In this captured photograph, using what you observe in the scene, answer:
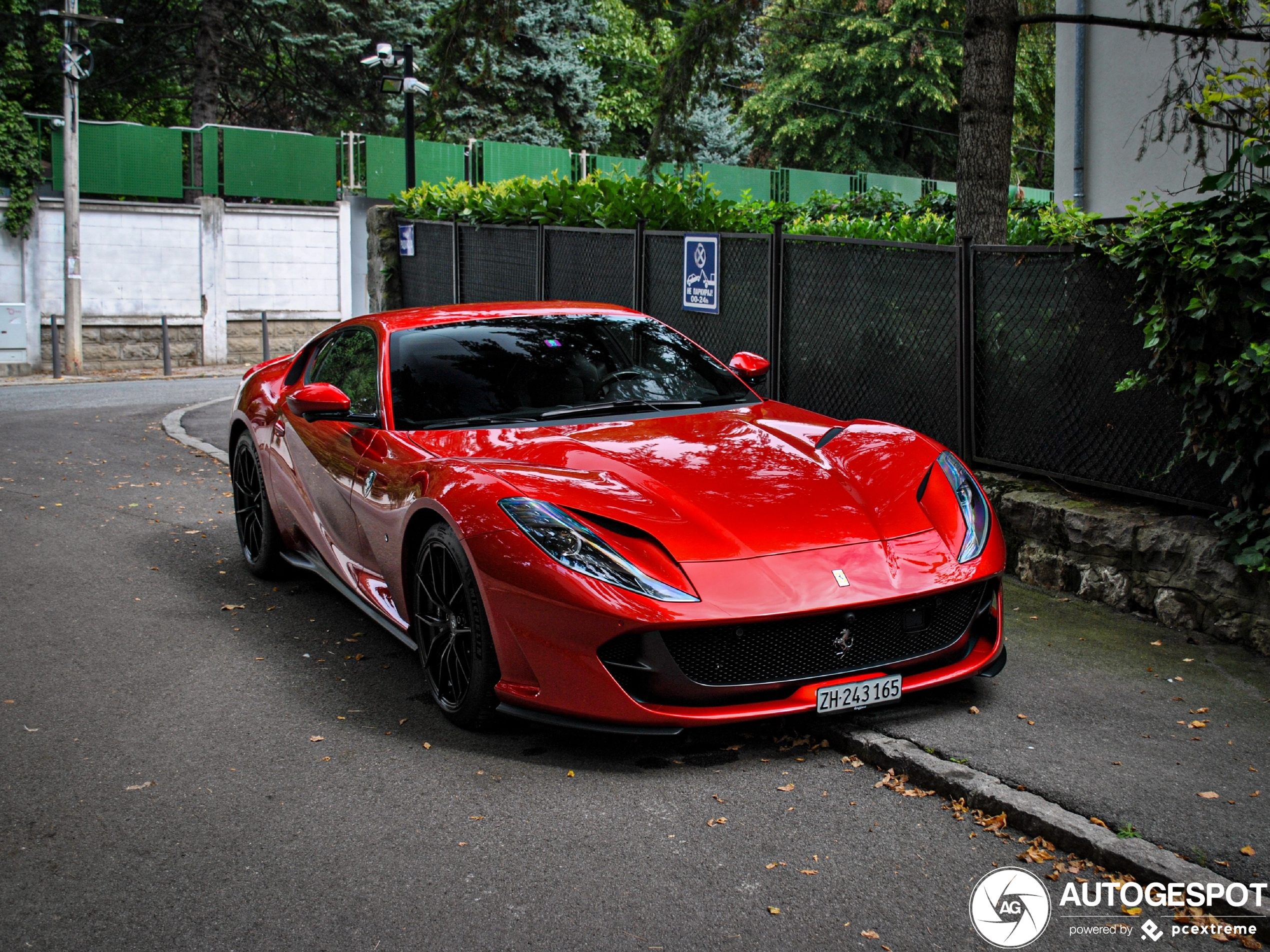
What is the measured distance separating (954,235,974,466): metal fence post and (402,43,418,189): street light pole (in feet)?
46.1

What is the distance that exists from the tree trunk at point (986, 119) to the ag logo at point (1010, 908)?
564cm

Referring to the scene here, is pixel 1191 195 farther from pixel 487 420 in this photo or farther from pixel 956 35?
pixel 956 35

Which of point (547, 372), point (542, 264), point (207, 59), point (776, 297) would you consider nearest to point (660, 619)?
point (547, 372)

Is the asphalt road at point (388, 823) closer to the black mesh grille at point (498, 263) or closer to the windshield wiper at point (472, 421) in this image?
the windshield wiper at point (472, 421)

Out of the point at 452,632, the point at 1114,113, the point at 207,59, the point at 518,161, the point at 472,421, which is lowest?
the point at 452,632

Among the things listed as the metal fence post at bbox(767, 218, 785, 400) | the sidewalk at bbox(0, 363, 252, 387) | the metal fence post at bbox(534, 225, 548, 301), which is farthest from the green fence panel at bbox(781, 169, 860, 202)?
the metal fence post at bbox(767, 218, 785, 400)

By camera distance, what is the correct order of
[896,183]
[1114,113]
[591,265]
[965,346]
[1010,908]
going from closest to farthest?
[1010,908] < [965,346] < [591,265] < [1114,113] < [896,183]

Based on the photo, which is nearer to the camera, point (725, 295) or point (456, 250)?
point (725, 295)

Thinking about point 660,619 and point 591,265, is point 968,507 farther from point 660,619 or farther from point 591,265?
point 591,265

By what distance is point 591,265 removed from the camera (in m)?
11.6

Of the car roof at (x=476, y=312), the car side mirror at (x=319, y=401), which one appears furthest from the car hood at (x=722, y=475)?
the car roof at (x=476, y=312)

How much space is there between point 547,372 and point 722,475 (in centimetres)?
131

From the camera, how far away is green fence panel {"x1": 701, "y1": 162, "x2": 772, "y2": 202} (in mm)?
35812

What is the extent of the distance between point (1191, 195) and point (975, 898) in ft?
34.3
